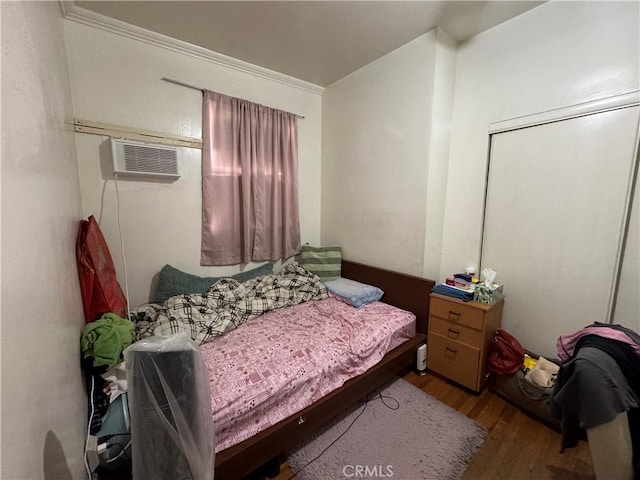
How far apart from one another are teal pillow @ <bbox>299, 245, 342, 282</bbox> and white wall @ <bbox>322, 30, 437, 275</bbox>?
0.49 feet

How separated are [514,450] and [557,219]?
1500 mm

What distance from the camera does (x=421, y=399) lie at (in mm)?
1896

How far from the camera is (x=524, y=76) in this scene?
1878mm

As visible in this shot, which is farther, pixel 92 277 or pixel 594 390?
pixel 92 277

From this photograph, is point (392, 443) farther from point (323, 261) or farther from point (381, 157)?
point (381, 157)

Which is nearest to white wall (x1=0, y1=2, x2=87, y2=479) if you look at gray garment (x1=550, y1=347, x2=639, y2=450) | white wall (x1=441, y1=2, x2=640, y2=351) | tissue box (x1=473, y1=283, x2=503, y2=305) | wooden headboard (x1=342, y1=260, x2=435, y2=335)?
gray garment (x1=550, y1=347, x2=639, y2=450)

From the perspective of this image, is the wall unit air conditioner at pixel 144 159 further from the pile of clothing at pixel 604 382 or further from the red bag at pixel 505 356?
the red bag at pixel 505 356

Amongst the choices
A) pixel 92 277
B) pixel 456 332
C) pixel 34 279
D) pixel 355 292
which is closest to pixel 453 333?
pixel 456 332

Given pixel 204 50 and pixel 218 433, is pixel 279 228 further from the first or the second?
pixel 218 433

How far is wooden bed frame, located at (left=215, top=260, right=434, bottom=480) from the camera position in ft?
3.98

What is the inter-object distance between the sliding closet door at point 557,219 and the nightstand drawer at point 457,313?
18.2 inches

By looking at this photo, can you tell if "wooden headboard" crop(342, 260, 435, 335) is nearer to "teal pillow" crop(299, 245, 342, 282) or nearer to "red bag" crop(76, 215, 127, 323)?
"teal pillow" crop(299, 245, 342, 282)

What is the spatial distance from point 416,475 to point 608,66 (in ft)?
8.58

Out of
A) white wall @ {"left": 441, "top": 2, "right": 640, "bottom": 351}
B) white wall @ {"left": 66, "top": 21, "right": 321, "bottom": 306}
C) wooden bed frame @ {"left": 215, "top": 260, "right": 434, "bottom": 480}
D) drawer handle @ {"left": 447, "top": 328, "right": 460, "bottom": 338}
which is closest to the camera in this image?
wooden bed frame @ {"left": 215, "top": 260, "right": 434, "bottom": 480}
